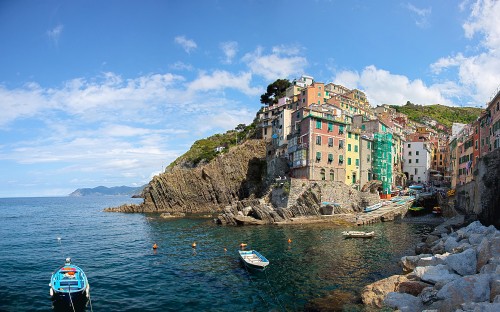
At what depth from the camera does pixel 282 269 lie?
31.4 m

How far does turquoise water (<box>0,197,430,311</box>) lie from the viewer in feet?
78.5

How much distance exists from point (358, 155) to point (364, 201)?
480 inches

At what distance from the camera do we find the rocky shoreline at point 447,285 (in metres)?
17.4

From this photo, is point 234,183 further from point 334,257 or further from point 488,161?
point 488,161

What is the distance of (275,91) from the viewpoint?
4926 inches

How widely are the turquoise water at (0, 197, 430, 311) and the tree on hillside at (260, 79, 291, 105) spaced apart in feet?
246

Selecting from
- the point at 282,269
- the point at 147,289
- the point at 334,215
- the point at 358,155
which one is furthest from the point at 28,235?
the point at 358,155

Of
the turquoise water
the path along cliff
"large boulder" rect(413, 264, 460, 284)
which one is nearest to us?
"large boulder" rect(413, 264, 460, 284)

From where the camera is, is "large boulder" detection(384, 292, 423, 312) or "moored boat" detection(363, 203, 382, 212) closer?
"large boulder" detection(384, 292, 423, 312)

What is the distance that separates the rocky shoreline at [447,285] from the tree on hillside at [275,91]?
3925 inches

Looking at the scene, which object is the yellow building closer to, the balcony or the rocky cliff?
the balcony

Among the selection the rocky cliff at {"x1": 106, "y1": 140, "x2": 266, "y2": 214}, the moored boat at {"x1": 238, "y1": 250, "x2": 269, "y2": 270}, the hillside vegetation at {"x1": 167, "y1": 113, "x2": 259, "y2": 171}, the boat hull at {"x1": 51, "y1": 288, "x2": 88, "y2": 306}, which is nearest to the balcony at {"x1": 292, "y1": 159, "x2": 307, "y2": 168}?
the rocky cliff at {"x1": 106, "y1": 140, "x2": 266, "y2": 214}

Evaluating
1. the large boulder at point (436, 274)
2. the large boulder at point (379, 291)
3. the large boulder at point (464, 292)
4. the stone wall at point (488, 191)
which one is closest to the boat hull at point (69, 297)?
the large boulder at point (379, 291)

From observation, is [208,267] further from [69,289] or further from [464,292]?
[464,292]
